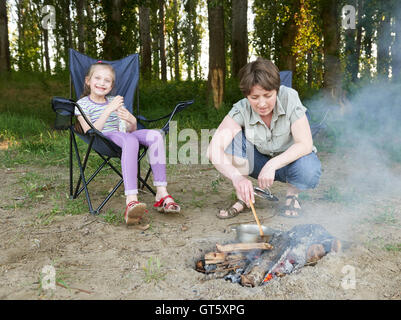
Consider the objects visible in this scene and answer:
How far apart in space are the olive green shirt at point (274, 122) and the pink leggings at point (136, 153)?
0.55 m

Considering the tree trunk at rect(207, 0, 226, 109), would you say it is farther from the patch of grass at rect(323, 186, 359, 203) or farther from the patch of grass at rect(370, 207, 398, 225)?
the patch of grass at rect(370, 207, 398, 225)

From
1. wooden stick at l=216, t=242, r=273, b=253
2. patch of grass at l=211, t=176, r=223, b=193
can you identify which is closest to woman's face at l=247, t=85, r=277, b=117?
wooden stick at l=216, t=242, r=273, b=253

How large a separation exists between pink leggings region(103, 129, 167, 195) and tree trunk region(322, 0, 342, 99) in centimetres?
400

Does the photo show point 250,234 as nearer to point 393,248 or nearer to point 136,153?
point 393,248

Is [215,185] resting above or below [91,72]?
below

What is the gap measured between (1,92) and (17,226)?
21.3 feet

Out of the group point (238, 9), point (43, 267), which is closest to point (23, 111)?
point (238, 9)

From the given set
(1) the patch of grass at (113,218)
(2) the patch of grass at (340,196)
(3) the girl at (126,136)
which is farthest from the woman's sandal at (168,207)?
(2) the patch of grass at (340,196)

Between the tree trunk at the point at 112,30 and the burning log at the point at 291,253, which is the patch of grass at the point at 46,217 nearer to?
the burning log at the point at 291,253

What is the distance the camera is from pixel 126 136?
2520 millimetres

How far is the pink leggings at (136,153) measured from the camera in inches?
94.7

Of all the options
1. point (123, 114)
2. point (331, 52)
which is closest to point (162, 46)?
point (331, 52)

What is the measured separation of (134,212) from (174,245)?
351mm

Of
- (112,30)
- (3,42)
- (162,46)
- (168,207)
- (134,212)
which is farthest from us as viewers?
(162,46)
